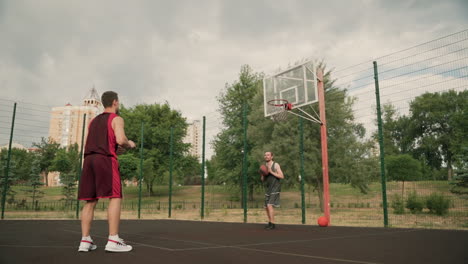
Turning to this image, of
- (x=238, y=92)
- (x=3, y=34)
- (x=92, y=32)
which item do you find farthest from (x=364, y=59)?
(x=238, y=92)

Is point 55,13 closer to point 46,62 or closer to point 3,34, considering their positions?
point 3,34

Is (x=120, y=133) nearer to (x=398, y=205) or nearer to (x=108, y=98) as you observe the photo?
(x=108, y=98)

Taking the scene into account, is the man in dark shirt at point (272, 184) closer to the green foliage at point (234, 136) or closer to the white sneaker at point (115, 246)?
the white sneaker at point (115, 246)

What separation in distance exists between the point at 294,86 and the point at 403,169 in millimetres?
7216

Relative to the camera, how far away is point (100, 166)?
3201 mm

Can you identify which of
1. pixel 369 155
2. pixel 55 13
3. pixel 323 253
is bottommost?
pixel 323 253

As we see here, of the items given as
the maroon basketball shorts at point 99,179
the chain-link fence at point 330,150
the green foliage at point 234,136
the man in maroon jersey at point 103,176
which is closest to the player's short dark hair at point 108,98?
the man in maroon jersey at point 103,176

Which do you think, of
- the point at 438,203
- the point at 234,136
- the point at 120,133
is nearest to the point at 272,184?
the point at 120,133

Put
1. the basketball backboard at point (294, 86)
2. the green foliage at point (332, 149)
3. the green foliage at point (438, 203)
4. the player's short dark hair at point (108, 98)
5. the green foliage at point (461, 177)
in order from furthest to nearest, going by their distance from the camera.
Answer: the green foliage at point (332, 149)
the green foliage at point (438, 203)
the green foliage at point (461, 177)
the basketball backboard at point (294, 86)
the player's short dark hair at point (108, 98)

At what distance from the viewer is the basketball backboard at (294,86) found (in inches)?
356

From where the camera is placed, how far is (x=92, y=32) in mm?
10172

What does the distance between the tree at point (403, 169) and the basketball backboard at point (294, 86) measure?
179 inches

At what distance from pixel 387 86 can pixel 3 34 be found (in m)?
10.9

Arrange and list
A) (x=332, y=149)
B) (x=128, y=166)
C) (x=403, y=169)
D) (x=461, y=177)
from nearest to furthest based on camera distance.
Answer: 1. (x=461, y=177)
2. (x=403, y=169)
3. (x=332, y=149)
4. (x=128, y=166)
